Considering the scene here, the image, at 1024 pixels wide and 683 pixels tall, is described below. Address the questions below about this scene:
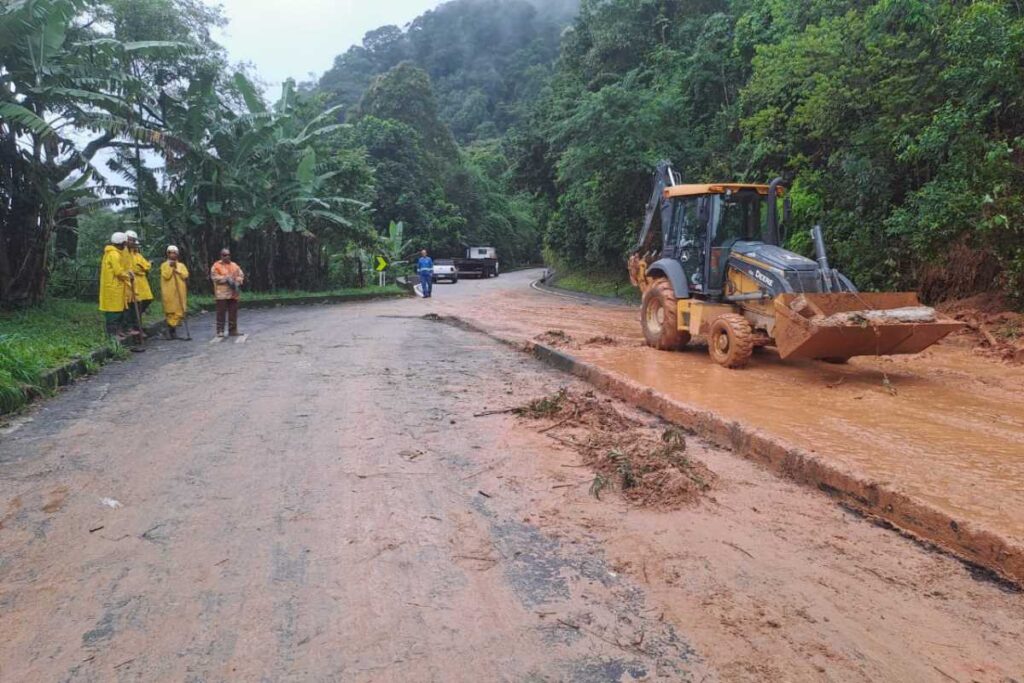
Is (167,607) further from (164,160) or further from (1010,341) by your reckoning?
(164,160)

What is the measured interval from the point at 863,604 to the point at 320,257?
23.7 meters

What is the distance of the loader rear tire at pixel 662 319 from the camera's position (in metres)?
10.4

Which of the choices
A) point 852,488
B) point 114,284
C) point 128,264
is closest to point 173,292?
point 128,264

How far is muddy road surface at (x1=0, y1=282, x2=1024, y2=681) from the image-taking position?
106 inches

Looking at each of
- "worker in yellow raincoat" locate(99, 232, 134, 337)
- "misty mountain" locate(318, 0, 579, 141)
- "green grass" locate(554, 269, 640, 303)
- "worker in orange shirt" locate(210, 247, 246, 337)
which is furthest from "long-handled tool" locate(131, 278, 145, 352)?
"misty mountain" locate(318, 0, 579, 141)

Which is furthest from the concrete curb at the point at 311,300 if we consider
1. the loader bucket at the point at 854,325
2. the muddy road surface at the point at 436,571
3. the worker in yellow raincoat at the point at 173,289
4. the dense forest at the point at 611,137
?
the loader bucket at the point at 854,325

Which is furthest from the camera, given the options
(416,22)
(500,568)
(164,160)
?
(416,22)

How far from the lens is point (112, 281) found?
10.8 meters

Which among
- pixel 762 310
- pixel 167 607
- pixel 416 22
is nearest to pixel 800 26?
pixel 762 310

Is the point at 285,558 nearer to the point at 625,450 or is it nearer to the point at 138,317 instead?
the point at 625,450

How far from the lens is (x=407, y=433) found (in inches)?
229

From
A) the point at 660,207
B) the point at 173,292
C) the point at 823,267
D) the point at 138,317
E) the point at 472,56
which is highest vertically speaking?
the point at 472,56

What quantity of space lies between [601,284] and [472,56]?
60686mm

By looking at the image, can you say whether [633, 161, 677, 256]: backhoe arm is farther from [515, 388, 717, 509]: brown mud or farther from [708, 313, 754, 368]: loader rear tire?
[515, 388, 717, 509]: brown mud
